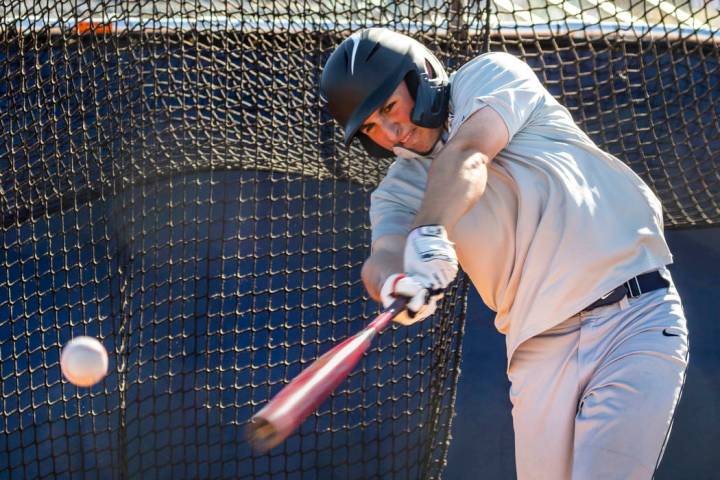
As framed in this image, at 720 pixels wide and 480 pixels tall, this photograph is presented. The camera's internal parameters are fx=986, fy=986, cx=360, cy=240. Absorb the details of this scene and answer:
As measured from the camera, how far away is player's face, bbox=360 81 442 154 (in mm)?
2680

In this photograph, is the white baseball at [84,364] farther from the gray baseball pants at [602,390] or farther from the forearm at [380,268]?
the gray baseball pants at [602,390]

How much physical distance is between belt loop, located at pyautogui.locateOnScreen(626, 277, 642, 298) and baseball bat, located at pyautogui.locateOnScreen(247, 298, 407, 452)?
0.57 m

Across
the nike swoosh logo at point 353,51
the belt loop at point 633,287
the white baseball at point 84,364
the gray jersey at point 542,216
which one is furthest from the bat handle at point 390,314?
the white baseball at point 84,364

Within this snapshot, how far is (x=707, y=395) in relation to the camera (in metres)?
4.65

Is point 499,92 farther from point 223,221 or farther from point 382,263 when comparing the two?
point 223,221

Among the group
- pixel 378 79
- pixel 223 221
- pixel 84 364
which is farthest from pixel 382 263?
pixel 223 221

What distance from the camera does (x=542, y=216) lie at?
2473 mm

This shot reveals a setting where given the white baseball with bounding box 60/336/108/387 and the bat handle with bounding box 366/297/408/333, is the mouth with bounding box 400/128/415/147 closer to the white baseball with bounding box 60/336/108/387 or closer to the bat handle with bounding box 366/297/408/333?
the bat handle with bounding box 366/297/408/333

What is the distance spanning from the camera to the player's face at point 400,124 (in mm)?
2680

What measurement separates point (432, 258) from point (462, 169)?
9.0 inches

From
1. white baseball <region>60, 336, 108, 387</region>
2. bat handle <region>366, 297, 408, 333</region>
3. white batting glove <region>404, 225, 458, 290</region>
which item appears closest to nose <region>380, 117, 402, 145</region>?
white batting glove <region>404, 225, 458, 290</region>

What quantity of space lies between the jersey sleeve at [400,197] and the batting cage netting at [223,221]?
169 cm

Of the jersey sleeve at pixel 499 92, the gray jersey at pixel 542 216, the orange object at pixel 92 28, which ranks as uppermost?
the orange object at pixel 92 28

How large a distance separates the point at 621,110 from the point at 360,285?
1.50 m
